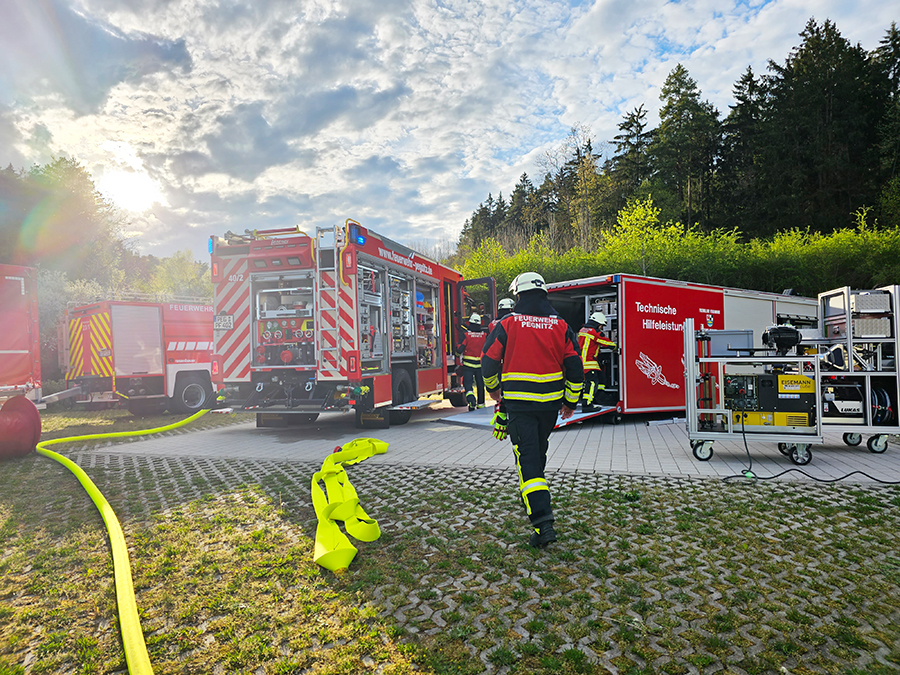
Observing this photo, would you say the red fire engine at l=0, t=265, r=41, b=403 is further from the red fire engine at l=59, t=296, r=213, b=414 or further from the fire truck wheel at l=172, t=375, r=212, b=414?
the fire truck wheel at l=172, t=375, r=212, b=414

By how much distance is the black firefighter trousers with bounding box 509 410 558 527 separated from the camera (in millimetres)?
3658

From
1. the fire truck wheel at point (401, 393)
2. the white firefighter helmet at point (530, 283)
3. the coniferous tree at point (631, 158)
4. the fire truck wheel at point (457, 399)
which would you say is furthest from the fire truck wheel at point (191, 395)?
the coniferous tree at point (631, 158)

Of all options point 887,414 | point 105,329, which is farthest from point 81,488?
point 887,414

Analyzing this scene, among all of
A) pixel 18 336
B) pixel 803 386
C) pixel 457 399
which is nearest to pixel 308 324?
pixel 18 336

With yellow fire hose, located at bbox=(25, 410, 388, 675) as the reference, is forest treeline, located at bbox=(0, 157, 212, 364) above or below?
above

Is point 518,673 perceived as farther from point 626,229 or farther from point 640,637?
point 626,229

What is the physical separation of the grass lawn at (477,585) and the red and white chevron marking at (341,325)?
3.48 meters

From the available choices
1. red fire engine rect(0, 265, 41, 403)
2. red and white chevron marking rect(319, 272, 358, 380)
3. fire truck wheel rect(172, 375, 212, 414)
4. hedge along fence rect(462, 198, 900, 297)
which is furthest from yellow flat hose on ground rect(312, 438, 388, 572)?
hedge along fence rect(462, 198, 900, 297)

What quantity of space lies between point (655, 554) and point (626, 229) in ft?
65.3

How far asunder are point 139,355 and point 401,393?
7121mm

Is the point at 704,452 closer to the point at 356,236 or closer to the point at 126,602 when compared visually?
the point at 356,236

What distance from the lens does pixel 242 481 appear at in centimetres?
575

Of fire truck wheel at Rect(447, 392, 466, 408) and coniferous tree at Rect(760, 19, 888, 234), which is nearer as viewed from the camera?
fire truck wheel at Rect(447, 392, 466, 408)

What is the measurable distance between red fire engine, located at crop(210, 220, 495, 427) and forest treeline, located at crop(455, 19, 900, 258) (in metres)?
19.3
